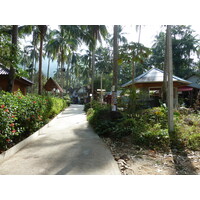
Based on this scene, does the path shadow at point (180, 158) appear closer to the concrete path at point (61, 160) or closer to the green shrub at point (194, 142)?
the green shrub at point (194, 142)

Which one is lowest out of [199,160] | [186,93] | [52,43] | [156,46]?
[199,160]

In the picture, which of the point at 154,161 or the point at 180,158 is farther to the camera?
the point at 180,158

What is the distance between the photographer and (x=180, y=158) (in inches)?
155

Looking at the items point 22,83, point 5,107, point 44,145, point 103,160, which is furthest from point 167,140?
point 22,83

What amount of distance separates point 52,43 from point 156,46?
2159 centimetres

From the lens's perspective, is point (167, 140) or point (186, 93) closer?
point (167, 140)

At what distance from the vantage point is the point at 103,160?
3617 millimetres

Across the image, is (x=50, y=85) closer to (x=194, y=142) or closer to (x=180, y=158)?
(x=194, y=142)

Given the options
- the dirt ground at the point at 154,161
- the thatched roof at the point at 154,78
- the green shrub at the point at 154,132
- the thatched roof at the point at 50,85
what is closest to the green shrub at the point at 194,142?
the green shrub at the point at 154,132

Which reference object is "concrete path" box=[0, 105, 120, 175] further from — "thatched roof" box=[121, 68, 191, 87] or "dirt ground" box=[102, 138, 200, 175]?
"thatched roof" box=[121, 68, 191, 87]

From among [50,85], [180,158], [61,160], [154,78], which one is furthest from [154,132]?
[50,85]

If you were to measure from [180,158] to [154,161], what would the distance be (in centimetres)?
82

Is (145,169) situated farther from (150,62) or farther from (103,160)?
(150,62)

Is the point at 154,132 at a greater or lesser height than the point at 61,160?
greater
